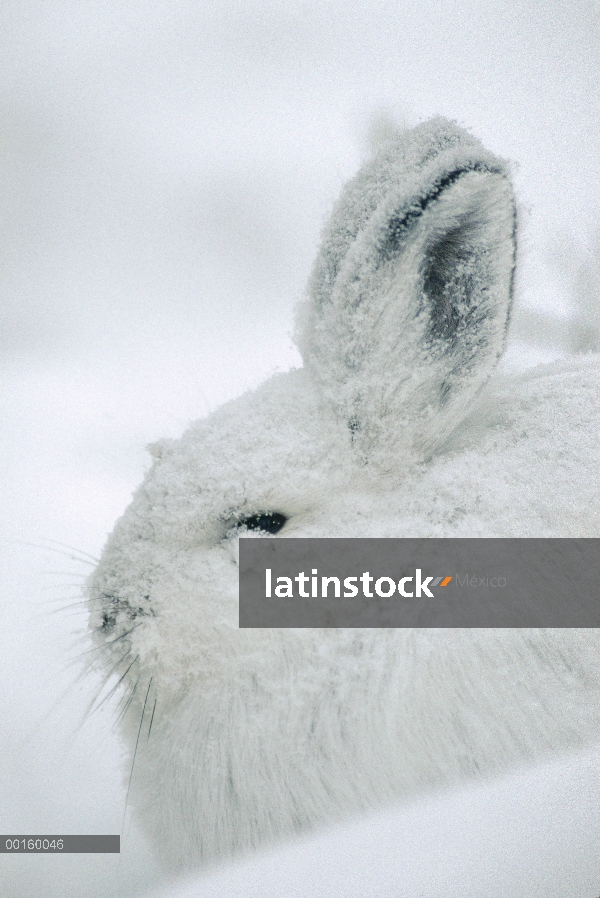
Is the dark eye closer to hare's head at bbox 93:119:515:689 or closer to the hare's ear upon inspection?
hare's head at bbox 93:119:515:689

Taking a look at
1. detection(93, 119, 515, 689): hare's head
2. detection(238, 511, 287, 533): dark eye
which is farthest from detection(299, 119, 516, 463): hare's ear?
detection(238, 511, 287, 533): dark eye

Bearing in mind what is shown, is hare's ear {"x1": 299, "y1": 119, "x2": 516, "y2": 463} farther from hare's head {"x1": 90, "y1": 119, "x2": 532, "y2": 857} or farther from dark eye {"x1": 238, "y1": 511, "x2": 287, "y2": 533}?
dark eye {"x1": 238, "y1": 511, "x2": 287, "y2": 533}

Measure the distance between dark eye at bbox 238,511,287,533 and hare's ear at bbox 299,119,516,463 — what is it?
0.17 metres

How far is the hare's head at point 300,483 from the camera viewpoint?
0.81 metres

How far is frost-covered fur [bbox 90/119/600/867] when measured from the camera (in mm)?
823

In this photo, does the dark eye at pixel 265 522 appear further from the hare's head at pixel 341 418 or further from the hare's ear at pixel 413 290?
the hare's ear at pixel 413 290

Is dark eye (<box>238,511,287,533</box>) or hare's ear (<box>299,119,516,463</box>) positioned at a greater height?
hare's ear (<box>299,119,516,463</box>)

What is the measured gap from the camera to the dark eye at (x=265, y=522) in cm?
85

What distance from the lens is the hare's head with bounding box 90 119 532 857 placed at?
809mm

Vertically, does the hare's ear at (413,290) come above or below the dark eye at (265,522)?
above

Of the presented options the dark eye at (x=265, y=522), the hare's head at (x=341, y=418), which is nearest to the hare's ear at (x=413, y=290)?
the hare's head at (x=341, y=418)

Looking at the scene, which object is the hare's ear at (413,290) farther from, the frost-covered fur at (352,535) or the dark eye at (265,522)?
the dark eye at (265,522)

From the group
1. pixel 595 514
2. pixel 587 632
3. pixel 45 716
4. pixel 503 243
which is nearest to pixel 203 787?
pixel 45 716

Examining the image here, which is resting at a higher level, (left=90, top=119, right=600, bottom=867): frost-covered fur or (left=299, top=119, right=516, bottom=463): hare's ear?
(left=299, top=119, right=516, bottom=463): hare's ear
